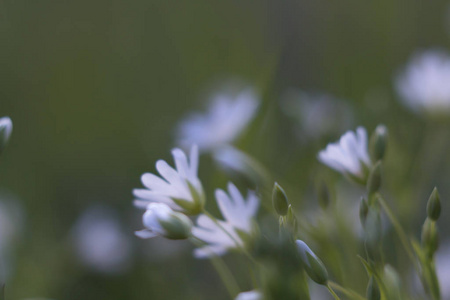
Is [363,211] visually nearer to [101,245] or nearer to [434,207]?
[434,207]

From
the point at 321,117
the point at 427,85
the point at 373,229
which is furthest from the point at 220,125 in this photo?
the point at 373,229

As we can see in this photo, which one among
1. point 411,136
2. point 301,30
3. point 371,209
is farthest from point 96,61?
point 371,209

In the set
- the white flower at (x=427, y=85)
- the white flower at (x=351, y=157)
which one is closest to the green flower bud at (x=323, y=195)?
the white flower at (x=351, y=157)

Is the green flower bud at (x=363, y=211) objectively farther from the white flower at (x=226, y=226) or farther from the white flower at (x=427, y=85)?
the white flower at (x=427, y=85)

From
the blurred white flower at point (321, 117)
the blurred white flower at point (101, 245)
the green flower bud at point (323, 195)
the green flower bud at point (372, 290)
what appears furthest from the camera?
the blurred white flower at point (101, 245)

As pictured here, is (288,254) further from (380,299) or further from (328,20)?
(328,20)
